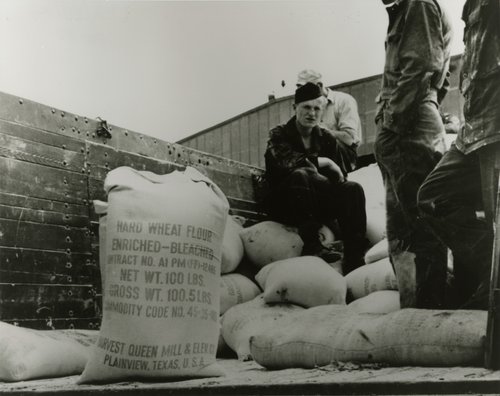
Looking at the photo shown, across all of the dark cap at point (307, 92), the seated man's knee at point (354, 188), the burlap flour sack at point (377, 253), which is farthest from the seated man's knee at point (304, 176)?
the burlap flour sack at point (377, 253)

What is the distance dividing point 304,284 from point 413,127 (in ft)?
2.36

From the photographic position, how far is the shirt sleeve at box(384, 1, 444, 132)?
2.55 meters

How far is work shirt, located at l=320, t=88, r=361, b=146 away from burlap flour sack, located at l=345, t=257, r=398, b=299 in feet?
2.91

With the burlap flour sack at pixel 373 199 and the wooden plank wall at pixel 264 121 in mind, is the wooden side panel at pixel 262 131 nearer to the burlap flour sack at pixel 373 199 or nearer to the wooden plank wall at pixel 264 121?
the wooden plank wall at pixel 264 121

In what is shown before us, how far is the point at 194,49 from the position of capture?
2.64 meters

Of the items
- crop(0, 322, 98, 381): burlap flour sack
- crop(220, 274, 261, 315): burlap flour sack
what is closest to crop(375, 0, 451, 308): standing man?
crop(220, 274, 261, 315): burlap flour sack

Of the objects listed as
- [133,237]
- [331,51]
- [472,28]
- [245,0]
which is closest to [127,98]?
[245,0]

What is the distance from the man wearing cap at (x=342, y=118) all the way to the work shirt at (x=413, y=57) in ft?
2.42

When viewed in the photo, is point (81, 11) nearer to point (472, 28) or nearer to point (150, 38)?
point (150, 38)

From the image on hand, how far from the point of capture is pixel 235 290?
2.86 meters

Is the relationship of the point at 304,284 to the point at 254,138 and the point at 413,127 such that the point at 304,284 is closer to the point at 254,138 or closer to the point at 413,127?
the point at 413,127

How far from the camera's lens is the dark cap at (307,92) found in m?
3.11

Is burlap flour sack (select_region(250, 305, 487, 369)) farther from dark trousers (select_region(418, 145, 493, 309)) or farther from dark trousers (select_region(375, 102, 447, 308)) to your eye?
dark trousers (select_region(375, 102, 447, 308))

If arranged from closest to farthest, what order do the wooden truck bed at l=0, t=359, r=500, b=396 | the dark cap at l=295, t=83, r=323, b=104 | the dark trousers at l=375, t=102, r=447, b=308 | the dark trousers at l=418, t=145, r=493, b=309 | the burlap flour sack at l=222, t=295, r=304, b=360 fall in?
the wooden truck bed at l=0, t=359, r=500, b=396 → the dark trousers at l=418, t=145, r=493, b=309 → the burlap flour sack at l=222, t=295, r=304, b=360 → the dark trousers at l=375, t=102, r=447, b=308 → the dark cap at l=295, t=83, r=323, b=104
